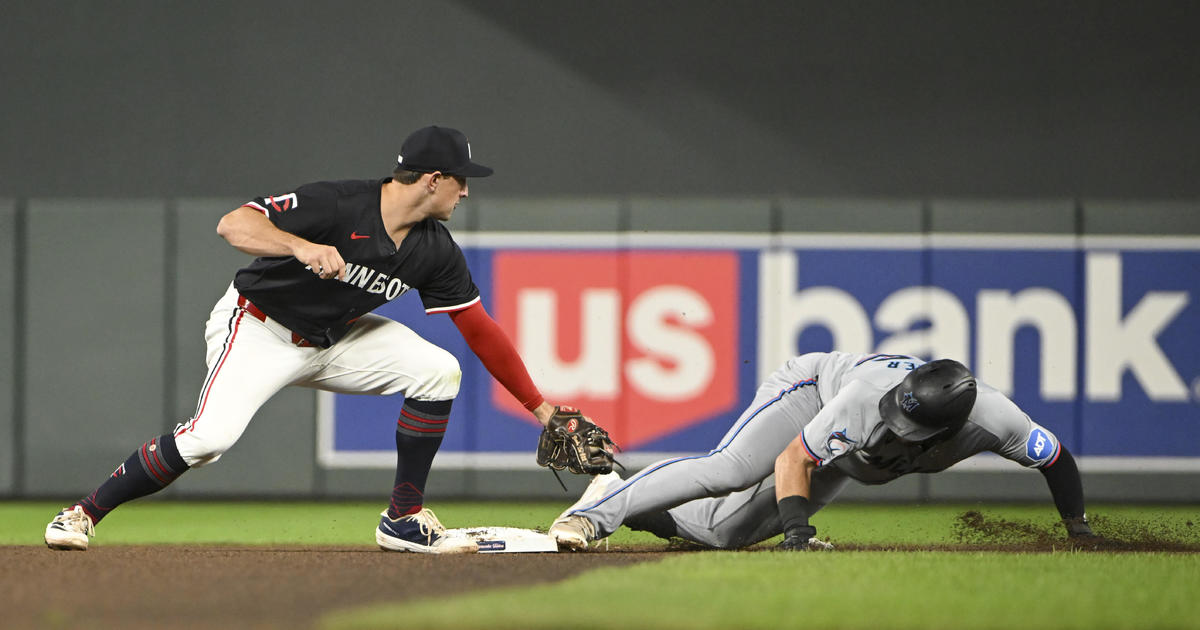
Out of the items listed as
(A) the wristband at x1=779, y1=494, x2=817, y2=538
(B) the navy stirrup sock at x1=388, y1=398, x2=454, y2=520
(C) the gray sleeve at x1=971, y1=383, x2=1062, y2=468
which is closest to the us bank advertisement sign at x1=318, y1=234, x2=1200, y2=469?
(B) the navy stirrup sock at x1=388, y1=398, x2=454, y2=520

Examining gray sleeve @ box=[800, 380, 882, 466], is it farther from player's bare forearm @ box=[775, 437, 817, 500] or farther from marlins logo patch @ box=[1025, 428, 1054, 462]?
marlins logo patch @ box=[1025, 428, 1054, 462]

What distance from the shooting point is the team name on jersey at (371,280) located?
445 centimetres

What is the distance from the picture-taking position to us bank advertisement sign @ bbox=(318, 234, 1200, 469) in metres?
7.56

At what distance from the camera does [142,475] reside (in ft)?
14.3

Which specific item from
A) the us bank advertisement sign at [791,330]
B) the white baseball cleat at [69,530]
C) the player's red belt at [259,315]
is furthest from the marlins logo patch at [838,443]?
the us bank advertisement sign at [791,330]

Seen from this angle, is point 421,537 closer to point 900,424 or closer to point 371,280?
point 371,280

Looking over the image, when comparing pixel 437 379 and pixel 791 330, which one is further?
pixel 791 330

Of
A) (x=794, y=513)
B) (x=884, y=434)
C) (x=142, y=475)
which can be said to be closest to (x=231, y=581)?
(x=142, y=475)

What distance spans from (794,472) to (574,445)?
2.60ft

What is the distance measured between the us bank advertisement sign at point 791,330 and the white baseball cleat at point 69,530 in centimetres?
323

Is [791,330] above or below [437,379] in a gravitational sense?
above

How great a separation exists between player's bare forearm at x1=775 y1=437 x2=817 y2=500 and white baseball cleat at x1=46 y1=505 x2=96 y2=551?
2318 millimetres

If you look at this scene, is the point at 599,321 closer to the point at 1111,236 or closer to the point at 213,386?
the point at 1111,236

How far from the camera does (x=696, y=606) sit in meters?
3.22
